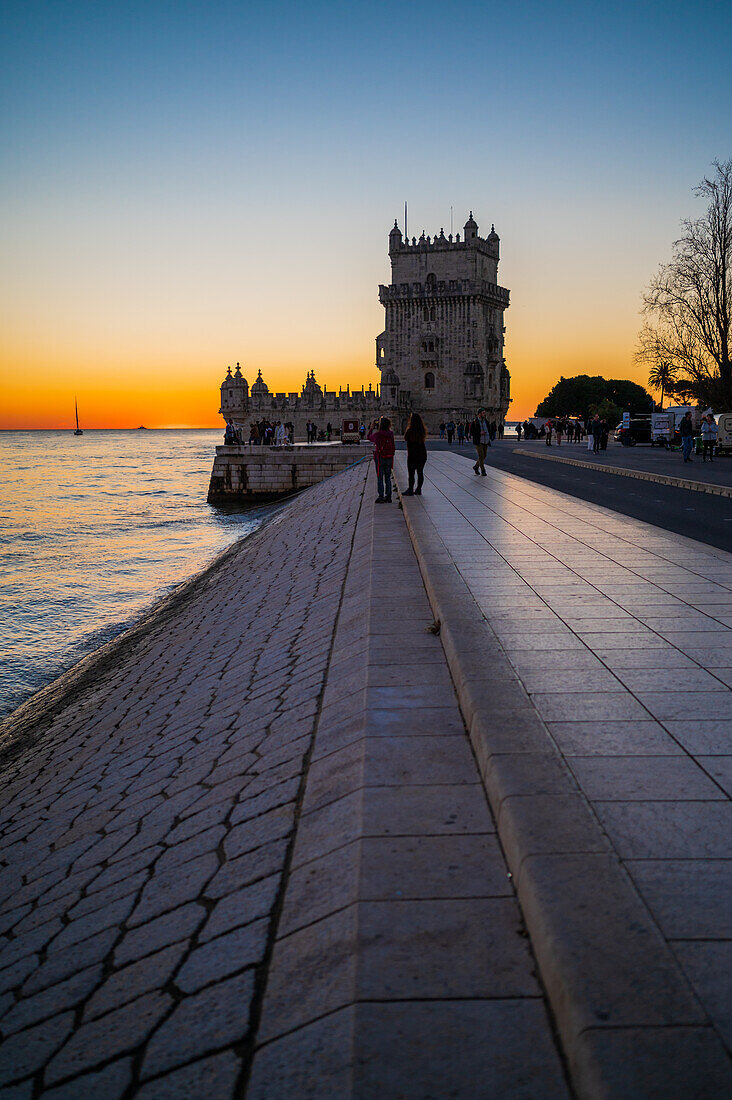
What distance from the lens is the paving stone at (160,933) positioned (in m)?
3.37

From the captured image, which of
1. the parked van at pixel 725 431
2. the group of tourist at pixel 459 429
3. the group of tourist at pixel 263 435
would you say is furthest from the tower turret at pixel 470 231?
the parked van at pixel 725 431

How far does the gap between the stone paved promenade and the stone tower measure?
58.7 meters

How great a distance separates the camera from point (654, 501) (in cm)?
1642

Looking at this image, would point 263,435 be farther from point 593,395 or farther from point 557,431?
point 593,395

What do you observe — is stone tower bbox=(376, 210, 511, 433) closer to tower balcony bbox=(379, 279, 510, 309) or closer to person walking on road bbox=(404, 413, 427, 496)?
tower balcony bbox=(379, 279, 510, 309)

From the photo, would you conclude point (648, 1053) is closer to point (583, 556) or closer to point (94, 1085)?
point (94, 1085)

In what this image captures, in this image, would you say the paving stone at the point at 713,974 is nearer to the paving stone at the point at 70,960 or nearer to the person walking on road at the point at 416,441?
the paving stone at the point at 70,960

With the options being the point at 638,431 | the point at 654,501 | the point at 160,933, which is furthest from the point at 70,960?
the point at 638,431

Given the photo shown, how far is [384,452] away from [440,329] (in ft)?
171

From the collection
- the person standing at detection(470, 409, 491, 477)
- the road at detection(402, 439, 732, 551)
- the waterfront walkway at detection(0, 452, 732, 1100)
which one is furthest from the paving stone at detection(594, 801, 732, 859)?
the person standing at detection(470, 409, 491, 477)

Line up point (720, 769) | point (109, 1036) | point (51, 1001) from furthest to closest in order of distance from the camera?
point (720, 769) → point (51, 1001) → point (109, 1036)

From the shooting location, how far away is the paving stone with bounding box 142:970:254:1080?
2584 mm

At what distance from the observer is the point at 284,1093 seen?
2.25 metres

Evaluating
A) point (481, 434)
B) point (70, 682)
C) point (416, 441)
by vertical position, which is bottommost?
point (70, 682)
